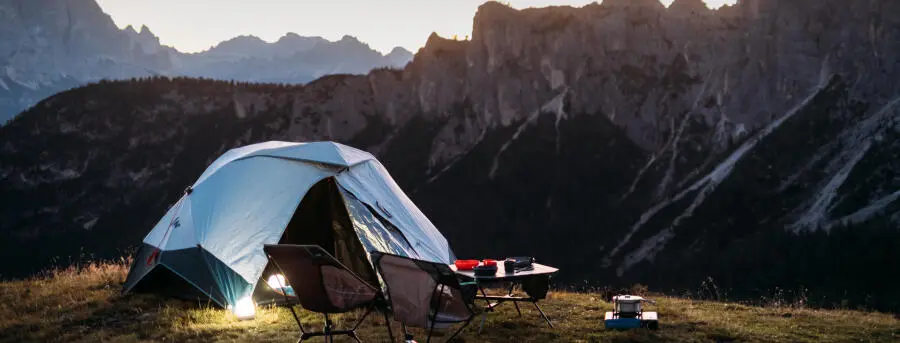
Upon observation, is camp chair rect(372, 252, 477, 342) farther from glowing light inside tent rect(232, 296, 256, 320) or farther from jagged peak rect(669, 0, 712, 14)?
jagged peak rect(669, 0, 712, 14)

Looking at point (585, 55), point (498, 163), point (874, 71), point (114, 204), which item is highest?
point (585, 55)

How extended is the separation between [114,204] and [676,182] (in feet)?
231

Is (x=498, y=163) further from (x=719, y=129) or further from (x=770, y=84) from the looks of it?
(x=770, y=84)

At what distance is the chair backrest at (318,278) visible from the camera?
722 cm

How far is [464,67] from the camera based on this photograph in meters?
107

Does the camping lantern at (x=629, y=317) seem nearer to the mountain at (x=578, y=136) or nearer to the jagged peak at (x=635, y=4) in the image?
the mountain at (x=578, y=136)

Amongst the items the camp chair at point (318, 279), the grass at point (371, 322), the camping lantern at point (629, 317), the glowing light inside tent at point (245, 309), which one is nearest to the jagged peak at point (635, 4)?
the grass at point (371, 322)

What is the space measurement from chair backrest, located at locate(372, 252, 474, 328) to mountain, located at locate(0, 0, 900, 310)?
57.9 m

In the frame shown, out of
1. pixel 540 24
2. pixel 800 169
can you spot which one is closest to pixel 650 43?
pixel 540 24

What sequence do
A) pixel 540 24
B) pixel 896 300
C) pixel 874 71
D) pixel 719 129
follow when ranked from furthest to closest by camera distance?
pixel 540 24 → pixel 719 129 → pixel 874 71 → pixel 896 300

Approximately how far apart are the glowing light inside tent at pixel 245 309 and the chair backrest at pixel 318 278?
2.96 metres

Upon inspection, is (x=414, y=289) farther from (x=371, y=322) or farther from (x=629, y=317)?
(x=629, y=317)

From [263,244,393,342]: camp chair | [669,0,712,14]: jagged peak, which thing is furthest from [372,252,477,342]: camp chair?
[669,0,712,14]: jagged peak

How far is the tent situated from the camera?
11.0 m
